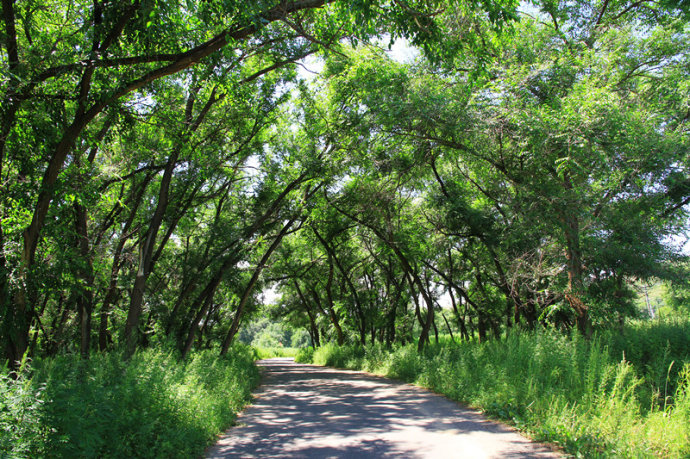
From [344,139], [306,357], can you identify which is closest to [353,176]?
[344,139]

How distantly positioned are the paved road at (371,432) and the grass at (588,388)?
1.53 ft

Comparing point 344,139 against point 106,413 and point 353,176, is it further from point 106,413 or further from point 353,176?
point 106,413

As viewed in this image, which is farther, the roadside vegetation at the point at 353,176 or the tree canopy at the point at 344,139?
the tree canopy at the point at 344,139

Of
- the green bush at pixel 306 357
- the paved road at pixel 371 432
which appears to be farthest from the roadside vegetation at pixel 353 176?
the green bush at pixel 306 357

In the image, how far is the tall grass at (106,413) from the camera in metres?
3.59

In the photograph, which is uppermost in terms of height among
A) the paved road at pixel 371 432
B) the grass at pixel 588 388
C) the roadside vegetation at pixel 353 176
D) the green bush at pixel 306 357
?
the roadside vegetation at pixel 353 176

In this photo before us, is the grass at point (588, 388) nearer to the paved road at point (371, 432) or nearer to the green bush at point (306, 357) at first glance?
the paved road at point (371, 432)

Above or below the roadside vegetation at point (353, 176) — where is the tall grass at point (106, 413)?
below

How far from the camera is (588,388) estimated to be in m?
6.25

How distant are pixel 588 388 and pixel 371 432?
3394 mm

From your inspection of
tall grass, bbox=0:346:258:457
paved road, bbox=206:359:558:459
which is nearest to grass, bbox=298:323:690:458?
paved road, bbox=206:359:558:459

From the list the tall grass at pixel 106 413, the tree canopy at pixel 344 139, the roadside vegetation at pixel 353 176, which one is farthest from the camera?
the tree canopy at pixel 344 139

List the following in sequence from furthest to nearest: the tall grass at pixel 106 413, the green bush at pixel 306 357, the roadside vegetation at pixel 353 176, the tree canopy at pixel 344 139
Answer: the green bush at pixel 306 357
the tree canopy at pixel 344 139
the roadside vegetation at pixel 353 176
the tall grass at pixel 106 413

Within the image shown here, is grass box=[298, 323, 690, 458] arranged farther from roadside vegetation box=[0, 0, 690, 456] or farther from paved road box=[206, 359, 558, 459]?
paved road box=[206, 359, 558, 459]
